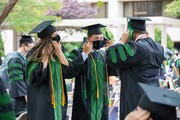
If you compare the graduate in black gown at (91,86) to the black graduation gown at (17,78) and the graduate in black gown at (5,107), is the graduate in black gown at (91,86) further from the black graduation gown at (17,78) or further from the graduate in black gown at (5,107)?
the graduate in black gown at (5,107)

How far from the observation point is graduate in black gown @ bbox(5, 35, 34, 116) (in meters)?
9.24

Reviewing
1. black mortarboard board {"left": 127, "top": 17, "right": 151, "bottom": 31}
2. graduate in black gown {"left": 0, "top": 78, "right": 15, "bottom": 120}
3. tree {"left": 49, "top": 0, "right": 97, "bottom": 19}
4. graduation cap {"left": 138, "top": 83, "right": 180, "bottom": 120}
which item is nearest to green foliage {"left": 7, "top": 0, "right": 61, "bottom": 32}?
black mortarboard board {"left": 127, "top": 17, "right": 151, "bottom": 31}

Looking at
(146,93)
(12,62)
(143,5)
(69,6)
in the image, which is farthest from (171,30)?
(146,93)

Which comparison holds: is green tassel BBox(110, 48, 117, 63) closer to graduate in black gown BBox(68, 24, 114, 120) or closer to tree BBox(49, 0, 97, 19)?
graduate in black gown BBox(68, 24, 114, 120)

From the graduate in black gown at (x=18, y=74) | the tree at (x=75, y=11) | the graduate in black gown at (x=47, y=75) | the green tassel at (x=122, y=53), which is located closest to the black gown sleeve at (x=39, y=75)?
the graduate in black gown at (x=47, y=75)

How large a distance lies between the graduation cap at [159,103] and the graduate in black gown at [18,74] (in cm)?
544

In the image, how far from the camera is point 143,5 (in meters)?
46.5

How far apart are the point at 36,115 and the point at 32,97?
0.23 meters

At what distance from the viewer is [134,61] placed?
22.5 feet

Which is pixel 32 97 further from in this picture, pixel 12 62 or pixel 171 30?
pixel 171 30

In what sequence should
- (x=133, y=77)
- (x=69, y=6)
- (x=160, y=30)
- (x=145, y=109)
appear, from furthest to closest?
(x=69, y=6), (x=160, y=30), (x=133, y=77), (x=145, y=109)

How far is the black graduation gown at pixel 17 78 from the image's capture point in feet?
30.3

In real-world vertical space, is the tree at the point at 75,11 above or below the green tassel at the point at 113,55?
below

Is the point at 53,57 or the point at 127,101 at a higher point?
the point at 53,57
